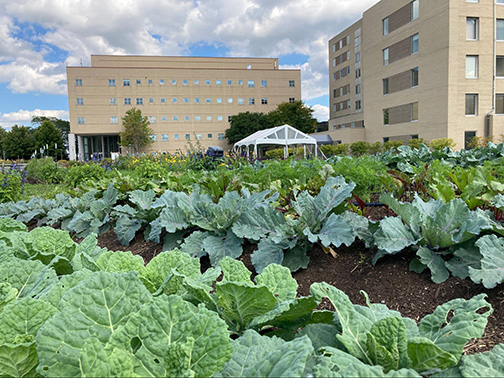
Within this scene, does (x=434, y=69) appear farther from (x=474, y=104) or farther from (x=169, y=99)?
(x=169, y=99)

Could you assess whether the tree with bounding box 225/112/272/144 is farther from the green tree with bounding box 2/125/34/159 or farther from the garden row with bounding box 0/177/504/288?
the garden row with bounding box 0/177/504/288

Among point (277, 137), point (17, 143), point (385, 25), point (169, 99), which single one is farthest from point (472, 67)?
point (17, 143)

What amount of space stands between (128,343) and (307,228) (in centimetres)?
180

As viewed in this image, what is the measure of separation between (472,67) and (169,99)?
4150 centimetres

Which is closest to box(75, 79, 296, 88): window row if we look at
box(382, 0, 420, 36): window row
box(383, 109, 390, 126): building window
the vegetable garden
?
box(382, 0, 420, 36): window row

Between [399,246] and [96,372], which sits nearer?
[96,372]

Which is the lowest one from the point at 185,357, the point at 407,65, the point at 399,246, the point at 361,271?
the point at 361,271

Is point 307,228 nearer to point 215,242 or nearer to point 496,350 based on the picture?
point 215,242

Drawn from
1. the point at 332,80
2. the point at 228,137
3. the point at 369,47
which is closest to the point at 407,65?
the point at 369,47

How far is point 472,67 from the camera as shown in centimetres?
2611

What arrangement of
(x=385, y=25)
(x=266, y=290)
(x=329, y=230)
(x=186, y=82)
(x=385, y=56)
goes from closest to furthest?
(x=266, y=290), (x=329, y=230), (x=385, y=25), (x=385, y=56), (x=186, y=82)

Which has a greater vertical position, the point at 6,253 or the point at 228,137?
the point at 228,137

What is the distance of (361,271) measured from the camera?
2.43 meters

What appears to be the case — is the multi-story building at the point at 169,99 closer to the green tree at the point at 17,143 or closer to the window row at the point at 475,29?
the green tree at the point at 17,143
